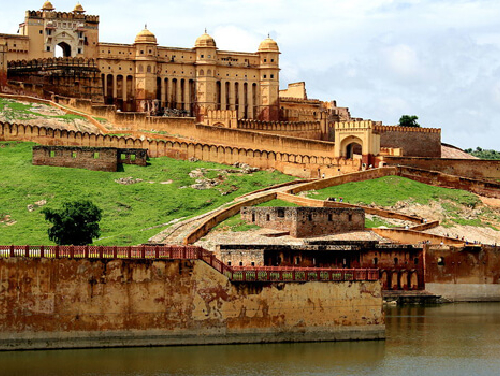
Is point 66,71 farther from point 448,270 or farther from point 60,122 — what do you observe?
point 448,270

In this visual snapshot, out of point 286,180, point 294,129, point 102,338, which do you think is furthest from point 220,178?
point 102,338

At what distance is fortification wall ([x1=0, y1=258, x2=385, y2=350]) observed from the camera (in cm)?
4541

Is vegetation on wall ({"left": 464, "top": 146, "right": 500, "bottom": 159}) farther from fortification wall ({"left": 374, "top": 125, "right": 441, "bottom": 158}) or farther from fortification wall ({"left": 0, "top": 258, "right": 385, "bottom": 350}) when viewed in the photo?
fortification wall ({"left": 0, "top": 258, "right": 385, "bottom": 350})

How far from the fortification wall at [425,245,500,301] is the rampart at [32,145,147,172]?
918 inches

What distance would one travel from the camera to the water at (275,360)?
1737 inches

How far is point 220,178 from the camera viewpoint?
77.6 meters

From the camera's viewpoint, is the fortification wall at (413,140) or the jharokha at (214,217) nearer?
the jharokha at (214,217)

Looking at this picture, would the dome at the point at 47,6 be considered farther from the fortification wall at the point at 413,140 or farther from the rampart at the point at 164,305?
the rampart at the point at 164,305

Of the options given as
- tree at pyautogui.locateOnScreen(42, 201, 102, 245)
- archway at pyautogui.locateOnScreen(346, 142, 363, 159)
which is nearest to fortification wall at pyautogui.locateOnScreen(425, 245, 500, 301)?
tree at pyautogui.locateOnScreen(42, 201, 102, 245)

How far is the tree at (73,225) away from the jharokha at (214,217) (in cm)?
351

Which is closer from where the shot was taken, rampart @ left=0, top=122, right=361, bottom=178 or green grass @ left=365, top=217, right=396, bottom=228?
green grass @ left=365, top=217, right=396, bottom=228

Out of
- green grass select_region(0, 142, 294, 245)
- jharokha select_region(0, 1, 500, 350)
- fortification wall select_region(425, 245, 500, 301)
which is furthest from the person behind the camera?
green grass select_region(0, 142, 294, 245)

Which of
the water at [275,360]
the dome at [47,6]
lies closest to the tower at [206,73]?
the dome at [47,6]

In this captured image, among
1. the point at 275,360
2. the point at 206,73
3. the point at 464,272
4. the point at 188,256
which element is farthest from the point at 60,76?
the point at 275,360
